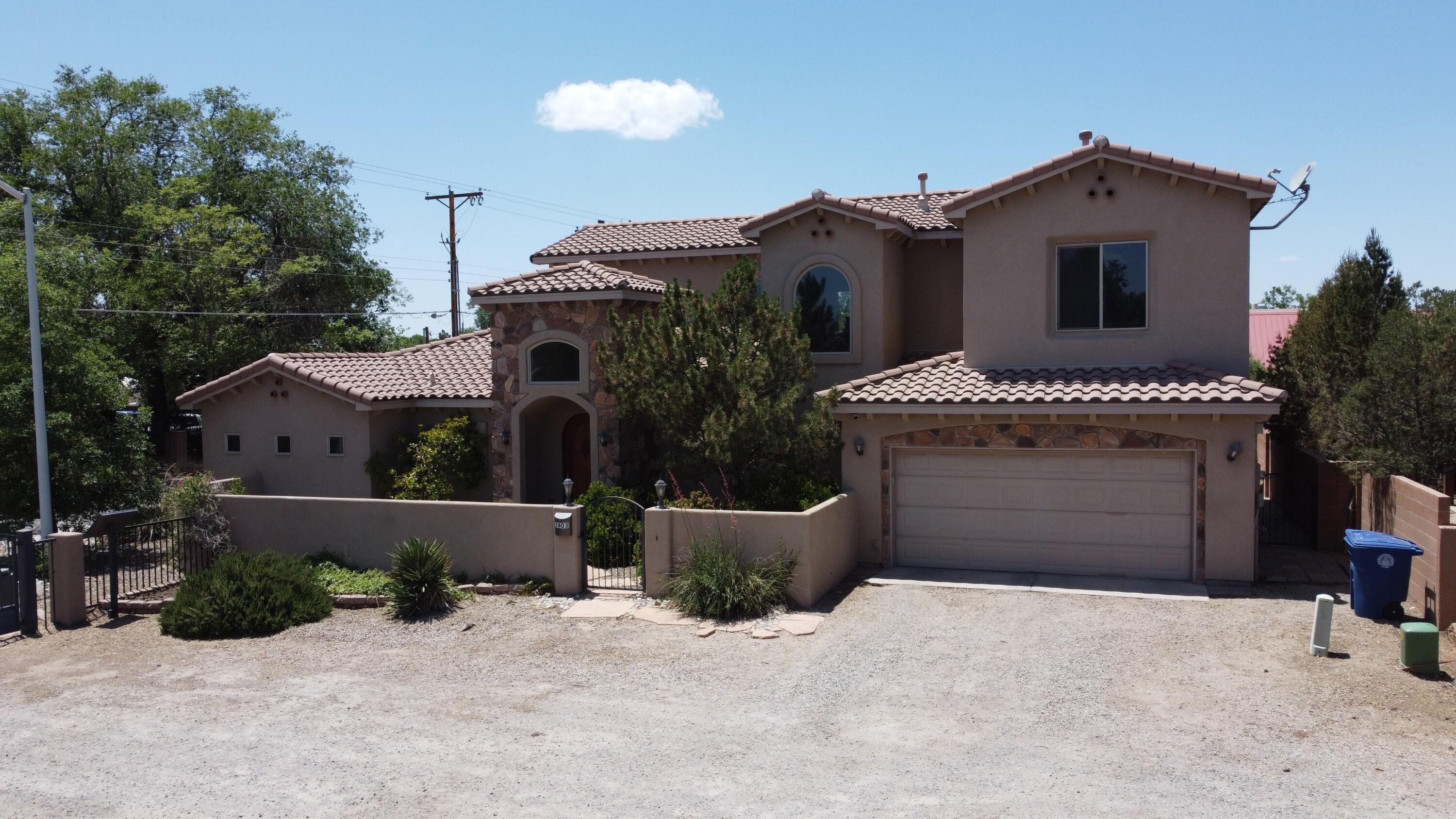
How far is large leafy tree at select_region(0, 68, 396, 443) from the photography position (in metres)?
30.8

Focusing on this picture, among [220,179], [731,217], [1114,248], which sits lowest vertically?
[1114,248]

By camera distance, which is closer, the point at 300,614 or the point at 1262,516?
the point at 300,614

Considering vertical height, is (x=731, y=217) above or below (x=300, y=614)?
above

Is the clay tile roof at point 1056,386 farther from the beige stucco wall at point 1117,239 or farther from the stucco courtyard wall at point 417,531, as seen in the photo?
the stucco courtyard wall at point 417,531

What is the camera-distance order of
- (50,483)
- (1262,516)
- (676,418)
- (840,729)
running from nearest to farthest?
(840,729)
(676,418)
(50,483)
(1262,516)

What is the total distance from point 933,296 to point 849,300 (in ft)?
7.04

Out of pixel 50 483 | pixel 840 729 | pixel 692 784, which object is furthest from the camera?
pixel 50 483

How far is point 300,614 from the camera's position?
547 inches

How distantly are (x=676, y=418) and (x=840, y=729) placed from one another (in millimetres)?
7350

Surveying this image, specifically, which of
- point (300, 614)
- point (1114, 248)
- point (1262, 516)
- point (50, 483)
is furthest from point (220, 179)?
point (1262, 516)

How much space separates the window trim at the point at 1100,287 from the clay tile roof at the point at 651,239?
19.6 ft

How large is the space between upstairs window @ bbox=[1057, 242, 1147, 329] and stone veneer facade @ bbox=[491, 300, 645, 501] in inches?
287

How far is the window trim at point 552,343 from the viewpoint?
18344mm

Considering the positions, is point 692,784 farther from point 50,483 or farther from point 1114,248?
point 50,483
